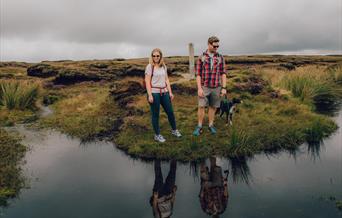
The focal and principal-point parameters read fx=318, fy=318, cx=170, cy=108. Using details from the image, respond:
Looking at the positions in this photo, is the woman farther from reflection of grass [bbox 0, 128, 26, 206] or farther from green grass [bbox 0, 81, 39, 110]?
green grass [bbox 0, 81, 39, 110]

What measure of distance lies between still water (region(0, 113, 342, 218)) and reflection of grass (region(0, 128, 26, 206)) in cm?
20

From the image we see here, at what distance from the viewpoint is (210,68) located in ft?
26.5

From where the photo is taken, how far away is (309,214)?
480 cm

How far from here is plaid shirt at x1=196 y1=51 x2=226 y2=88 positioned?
806 cm

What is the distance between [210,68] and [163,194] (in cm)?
371

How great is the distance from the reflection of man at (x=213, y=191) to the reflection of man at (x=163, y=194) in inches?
21.0

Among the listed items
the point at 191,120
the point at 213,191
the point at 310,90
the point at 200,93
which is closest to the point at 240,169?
the point at 213,191

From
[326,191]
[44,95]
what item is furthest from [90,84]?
[326,191]

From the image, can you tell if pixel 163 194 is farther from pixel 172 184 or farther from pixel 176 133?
pixel 176 133

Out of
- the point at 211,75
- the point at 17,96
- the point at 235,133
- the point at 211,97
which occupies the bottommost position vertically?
the point at 235,133

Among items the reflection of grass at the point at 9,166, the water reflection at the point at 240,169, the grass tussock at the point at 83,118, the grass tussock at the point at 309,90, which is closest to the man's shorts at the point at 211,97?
the water reflection at the point at 240,169

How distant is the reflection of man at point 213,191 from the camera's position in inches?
199

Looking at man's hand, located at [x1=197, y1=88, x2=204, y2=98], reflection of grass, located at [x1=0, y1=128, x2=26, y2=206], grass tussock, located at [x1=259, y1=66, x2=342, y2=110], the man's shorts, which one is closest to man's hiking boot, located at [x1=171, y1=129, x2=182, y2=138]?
the man's shorts

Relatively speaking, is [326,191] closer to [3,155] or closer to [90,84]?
[3,155]
